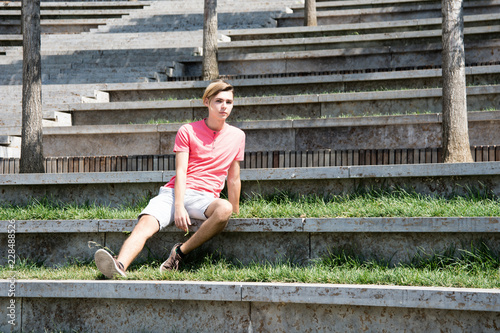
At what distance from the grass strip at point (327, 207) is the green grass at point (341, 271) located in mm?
389

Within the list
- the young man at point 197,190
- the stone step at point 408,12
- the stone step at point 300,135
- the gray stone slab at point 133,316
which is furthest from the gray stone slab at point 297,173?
the stone step at point 408,12

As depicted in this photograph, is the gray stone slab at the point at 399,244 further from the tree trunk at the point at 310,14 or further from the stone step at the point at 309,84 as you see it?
the tree trunk at the point at 310,14

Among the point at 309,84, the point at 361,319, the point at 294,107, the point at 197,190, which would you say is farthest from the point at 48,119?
Answer: the point at 361,319

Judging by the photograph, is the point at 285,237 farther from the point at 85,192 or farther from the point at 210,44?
the point at 210,44

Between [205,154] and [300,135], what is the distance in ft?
11.7

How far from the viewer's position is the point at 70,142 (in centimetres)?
894

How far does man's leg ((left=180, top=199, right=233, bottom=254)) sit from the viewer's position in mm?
4688

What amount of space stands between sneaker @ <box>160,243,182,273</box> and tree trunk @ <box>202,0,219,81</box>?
7108mm

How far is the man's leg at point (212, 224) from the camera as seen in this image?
15.4ft

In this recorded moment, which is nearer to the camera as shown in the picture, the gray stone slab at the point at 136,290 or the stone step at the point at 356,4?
the gray stone slab at the point at 136,290

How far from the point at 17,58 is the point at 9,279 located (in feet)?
37.9

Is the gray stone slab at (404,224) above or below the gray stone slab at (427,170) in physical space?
below

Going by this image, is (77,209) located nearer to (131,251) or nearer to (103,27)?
(131,251)

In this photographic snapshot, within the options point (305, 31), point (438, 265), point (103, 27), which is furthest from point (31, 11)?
point (103, 27)
